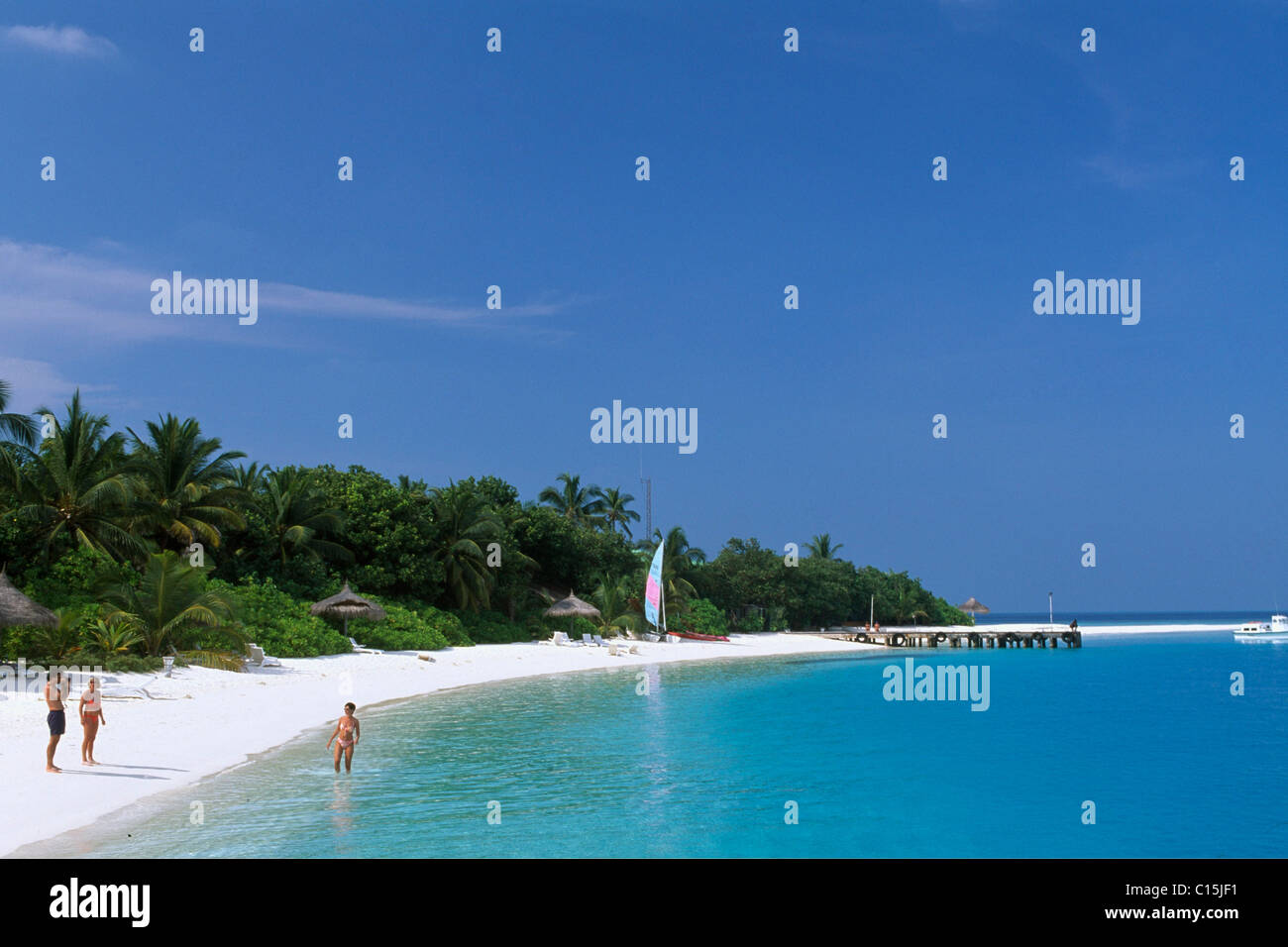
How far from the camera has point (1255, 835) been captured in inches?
582

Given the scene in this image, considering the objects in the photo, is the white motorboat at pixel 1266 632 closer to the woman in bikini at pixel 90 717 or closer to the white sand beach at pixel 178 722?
the white sand beach at pixel 178 722

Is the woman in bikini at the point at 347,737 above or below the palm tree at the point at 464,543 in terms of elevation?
below

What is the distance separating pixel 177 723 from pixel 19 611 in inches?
230

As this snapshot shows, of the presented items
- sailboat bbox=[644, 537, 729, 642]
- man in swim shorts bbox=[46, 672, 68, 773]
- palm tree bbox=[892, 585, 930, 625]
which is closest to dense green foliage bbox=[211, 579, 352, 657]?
man in swim shorts bbox=[46, 672, 68, 773]

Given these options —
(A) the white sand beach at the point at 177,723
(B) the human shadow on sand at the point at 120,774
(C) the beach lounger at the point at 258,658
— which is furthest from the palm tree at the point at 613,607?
(B) the human shadow on sand at the point at 120,774

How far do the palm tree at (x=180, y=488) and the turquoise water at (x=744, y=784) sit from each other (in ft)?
42.1

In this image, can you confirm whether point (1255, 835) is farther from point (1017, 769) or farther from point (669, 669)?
point (669, 669)

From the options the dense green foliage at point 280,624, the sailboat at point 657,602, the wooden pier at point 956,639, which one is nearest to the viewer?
the dense green foliage at point 280,624

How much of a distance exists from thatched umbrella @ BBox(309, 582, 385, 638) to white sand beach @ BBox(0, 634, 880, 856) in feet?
6.49

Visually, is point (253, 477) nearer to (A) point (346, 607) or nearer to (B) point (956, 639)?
(A) point (346, 607)

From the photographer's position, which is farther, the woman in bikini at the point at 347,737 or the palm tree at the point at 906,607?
the palm tree at the point at 906,607

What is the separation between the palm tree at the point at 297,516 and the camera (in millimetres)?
40656

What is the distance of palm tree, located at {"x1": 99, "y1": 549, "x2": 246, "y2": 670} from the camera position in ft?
85.7
